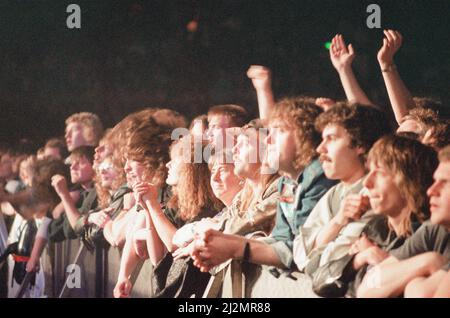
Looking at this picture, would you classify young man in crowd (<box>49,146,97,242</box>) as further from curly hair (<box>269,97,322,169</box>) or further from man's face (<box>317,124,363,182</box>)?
man's face (<box>317,124,363,182</box>)

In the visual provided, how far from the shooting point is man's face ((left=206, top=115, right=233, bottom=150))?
5.31 m

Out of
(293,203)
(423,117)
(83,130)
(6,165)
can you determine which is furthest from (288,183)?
(6,165)

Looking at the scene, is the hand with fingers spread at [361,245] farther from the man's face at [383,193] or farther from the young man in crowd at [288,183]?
the young man in crowd at [288,183]

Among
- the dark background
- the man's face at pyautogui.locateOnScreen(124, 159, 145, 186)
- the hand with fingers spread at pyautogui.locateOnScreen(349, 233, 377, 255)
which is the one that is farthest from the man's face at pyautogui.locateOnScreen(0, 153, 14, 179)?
the hand with fingers spread at pyautogui.locateOnScreen(349, 233, 377, 255)

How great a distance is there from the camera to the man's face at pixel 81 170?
5.79 metres

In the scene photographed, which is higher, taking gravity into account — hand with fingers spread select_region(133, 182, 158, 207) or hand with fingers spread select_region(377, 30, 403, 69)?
hand with fingers spread select_region(377, 30, 403, 69)

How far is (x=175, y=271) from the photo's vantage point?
5402mm

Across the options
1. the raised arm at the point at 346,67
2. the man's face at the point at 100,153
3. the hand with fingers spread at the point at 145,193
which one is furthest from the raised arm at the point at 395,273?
the man's face at the point at 100,153

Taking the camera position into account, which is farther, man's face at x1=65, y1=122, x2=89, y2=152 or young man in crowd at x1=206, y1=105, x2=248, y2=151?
man's face at x1=65, y1=122, x2=89, y2=152

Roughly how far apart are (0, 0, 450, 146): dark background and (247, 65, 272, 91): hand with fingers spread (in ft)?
0.13

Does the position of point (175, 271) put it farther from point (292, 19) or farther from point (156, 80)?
point (292, 19)

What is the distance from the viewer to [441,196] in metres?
4.56
